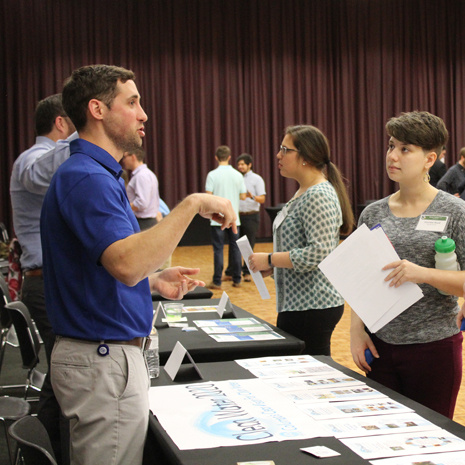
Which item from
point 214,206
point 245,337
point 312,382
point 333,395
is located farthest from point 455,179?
point 214,206

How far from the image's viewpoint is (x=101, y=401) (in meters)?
1.58

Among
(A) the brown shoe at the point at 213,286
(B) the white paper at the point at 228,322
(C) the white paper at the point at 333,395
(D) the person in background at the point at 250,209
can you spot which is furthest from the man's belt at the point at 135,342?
(D) the person in background at the point at 250,209

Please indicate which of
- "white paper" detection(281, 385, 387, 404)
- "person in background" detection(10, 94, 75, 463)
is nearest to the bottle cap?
"white paper" detection(281, 385, 387, 404)

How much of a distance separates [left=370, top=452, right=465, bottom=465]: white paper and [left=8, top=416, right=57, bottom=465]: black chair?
28.6 inches

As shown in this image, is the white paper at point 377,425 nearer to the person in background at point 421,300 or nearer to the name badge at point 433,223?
the person in background at point 421,300

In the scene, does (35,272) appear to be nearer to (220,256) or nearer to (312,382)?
(312,382)

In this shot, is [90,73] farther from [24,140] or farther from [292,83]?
[292,83]

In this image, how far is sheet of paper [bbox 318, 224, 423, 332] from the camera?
76.9 inches

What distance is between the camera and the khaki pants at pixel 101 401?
1.58 m

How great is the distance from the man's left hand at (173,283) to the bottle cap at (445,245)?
0.76 metres

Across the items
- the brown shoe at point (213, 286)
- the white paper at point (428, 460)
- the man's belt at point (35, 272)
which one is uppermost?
the white paper at point (428, 460)

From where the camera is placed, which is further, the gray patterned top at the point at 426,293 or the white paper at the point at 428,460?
the gray patterned top at the point at 426,293

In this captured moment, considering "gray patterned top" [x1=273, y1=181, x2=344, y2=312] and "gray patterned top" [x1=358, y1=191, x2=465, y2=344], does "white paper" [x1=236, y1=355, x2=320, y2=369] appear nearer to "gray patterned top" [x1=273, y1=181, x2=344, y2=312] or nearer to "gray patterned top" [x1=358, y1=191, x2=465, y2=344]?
"gray patterned top" [x1=358, y1=191, x2=465, y2=344]

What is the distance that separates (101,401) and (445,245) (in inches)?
44.5
